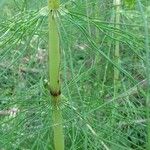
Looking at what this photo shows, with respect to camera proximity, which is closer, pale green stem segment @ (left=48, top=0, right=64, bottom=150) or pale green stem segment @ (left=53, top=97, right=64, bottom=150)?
pale green stem segment @ (left=48, top=0, right=64, bottom=150)

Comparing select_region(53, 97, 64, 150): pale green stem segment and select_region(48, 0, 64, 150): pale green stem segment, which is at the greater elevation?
select_region(48, 0, 64, 150): pale green stem segment

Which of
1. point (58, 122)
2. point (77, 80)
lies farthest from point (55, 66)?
point (77, 80)

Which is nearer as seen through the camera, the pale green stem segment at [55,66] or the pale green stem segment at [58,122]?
the pale green stem segment at [55,66]

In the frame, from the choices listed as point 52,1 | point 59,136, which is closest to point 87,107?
point 59,136

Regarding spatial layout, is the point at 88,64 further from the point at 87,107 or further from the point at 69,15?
the point at 69,15

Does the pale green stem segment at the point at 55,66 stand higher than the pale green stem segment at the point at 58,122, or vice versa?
the pale green stem segment at the point at 55,66
